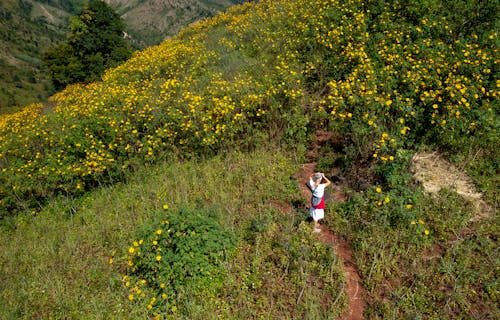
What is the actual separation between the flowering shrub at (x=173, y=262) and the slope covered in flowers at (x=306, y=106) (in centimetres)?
276

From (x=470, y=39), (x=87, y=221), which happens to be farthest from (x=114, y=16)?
(x=470, y=39)

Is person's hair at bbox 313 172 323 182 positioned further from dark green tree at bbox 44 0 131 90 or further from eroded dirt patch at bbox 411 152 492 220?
dark green tree at bbox 44 0 131 90

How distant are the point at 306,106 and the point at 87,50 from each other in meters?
27.3

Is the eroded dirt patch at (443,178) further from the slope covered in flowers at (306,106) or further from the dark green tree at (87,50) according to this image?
the dark green tree at (87,50)

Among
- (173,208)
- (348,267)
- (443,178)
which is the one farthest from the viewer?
(173,208)

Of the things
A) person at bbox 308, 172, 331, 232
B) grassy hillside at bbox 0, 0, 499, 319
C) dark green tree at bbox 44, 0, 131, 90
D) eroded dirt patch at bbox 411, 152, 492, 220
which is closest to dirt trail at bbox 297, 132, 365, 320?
grassy hillside at bbox 0, 0, 499, 319

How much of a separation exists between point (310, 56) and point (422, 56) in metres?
2.79

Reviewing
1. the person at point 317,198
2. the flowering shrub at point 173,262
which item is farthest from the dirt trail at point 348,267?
the flowering shrub at point 173,262

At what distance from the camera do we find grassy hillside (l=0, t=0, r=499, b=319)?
3.57m

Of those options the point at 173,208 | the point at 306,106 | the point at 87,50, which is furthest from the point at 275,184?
the point at 87,50

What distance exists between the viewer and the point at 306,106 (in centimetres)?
674

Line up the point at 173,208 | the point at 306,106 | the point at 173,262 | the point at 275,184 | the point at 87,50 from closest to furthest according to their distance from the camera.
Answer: the point at 173,262 < the point at 173,208 < the point at 275,184 < the point at 306,106 < the point at 87,50

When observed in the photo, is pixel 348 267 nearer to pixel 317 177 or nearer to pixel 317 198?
pixel 317 198

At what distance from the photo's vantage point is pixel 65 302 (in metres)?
3.68
